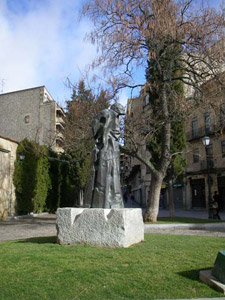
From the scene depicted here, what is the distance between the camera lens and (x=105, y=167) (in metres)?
6.84

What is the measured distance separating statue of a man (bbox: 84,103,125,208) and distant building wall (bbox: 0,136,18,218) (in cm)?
1463

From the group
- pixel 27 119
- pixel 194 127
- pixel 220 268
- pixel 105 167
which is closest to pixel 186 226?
pixel 105 167

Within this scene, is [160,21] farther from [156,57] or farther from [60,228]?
[60,228]

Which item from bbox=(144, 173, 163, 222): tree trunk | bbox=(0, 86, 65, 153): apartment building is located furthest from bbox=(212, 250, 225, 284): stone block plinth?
bbox=(0, 86, 65, 153): apartment building

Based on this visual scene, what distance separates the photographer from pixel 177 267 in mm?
4465

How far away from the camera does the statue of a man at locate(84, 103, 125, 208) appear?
21.9 feet

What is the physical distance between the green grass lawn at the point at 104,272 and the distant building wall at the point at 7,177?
49.8 feet

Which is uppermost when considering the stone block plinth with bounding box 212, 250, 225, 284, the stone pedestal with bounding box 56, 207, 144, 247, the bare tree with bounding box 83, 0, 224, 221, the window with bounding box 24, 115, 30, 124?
the window with bounding box 24, 115, 30, 124

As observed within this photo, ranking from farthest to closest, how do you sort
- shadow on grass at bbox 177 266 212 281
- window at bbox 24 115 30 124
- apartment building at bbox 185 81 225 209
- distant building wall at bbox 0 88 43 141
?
1. window at bbox 24 115 30 124
2. distant building wall at bbox 0 88 43 141
3. apartment building at bbox 185 81 225 209
4. shadow on grass at bbox 177 266 212 281

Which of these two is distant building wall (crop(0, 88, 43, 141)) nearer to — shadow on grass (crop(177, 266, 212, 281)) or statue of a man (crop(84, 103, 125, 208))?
statue of a man (crop(84, 103, 125, 208))

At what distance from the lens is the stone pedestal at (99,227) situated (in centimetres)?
567

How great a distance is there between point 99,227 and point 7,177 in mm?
16672

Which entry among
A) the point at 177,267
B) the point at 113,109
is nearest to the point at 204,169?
the point at 113,109

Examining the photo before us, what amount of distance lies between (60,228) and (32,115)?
37.5 meters
